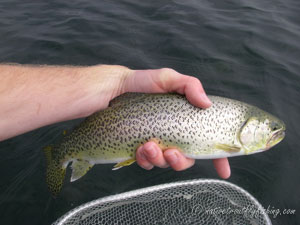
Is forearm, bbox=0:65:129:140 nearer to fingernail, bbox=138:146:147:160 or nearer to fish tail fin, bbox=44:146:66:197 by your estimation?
fish tail fin, bbox=44:146:66:197

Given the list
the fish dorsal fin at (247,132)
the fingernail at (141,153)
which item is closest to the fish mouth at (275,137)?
the fish dorsal fin at (247,132)

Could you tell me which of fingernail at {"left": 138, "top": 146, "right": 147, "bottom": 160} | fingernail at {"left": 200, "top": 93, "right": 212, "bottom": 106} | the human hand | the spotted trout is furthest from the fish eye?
fingernail at {"left": 138, "top": 146, "right": 147, "bottom": 160}

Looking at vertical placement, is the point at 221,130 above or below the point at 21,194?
above

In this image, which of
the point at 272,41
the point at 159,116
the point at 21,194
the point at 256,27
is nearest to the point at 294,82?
the point at 272,41

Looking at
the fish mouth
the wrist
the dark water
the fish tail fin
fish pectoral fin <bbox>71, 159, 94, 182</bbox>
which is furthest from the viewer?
the dark water

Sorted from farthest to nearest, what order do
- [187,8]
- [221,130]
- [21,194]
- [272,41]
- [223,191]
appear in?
[187,8] < [272,41] < [21,194] < [223,191] < [221,130]

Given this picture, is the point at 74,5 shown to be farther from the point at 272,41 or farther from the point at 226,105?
the point at 226,105

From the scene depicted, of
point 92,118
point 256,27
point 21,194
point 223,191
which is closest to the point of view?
point 92,118

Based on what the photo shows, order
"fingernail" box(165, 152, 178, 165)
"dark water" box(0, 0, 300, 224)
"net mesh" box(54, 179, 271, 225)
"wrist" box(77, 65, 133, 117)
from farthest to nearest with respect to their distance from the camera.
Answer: "dark water" box(0, 0, 300, 224), "wrist" box(77, 65, 133, 117), "net mesh" box(54, 179, 271, 225), "fingernail" box(165, 152, 178, 165)
